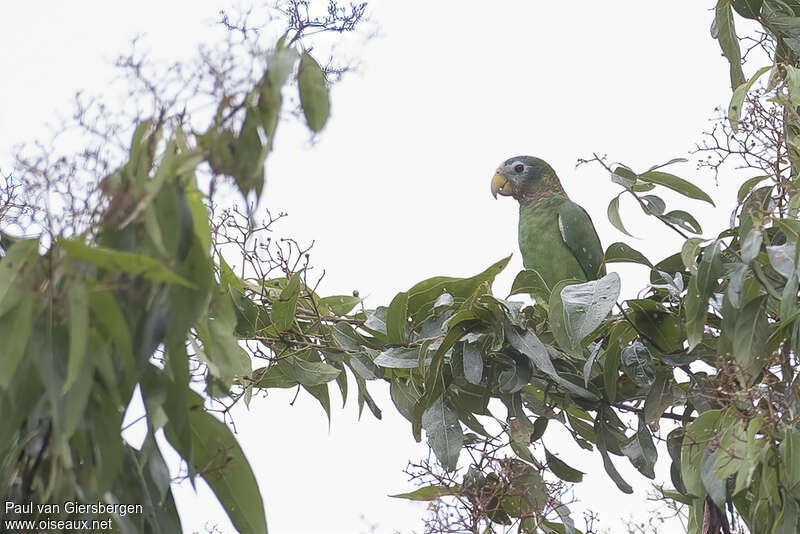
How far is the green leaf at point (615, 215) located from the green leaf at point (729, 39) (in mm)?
314

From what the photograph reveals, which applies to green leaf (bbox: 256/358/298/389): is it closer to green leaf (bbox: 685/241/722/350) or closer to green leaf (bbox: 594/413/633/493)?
green leaf (bbox: 594/413/633/493)

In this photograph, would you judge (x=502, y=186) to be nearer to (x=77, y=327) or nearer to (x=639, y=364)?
(x=639, y=364)

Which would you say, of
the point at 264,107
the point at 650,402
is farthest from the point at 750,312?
the point at 264,107

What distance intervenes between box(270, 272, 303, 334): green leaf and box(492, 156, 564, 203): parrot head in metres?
1.53

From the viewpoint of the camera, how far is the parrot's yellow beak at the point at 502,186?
9.07 ft

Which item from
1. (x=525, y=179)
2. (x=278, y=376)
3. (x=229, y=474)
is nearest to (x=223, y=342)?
(x=229, y=474)

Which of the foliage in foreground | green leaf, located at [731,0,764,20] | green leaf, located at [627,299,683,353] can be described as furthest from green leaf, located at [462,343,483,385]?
green leaf, located at [731,0,764,20]

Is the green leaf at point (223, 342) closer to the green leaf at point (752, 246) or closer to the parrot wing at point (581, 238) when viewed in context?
the green leaf at point (752, 246)

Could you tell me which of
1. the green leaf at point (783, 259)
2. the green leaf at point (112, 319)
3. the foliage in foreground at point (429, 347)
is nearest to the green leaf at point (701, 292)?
the foliage in foreground at point (429, 347)

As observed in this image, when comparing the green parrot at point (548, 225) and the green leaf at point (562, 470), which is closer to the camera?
the green leaf at point (562, 470)

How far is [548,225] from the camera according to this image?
2531 millimetres

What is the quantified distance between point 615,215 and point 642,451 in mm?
371

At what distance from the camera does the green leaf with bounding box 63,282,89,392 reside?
0.55 metres

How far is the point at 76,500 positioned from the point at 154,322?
0.93 feet
